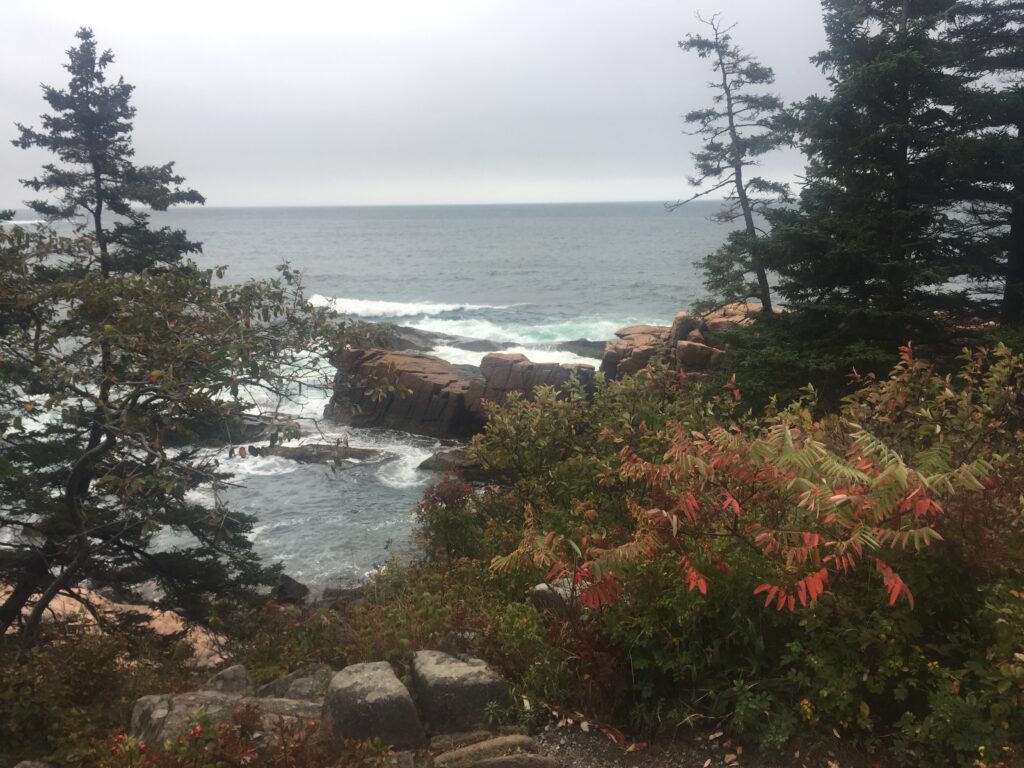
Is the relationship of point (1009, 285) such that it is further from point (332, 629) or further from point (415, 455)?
point (415, 455)

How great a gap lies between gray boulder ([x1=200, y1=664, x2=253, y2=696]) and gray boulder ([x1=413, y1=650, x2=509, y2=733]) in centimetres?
259

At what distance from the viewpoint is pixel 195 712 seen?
16.9ft

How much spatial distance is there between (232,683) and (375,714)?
114 inches

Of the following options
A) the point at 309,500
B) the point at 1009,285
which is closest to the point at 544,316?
the point at 309,500

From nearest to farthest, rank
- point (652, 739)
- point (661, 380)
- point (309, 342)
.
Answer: point (652, 739) < point (309, 342) < point (661, 380)

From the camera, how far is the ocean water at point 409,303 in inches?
682

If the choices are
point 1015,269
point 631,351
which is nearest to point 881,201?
point 1015,269

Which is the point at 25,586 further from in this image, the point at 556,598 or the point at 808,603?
the point at 808,603

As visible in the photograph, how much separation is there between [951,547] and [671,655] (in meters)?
1.80

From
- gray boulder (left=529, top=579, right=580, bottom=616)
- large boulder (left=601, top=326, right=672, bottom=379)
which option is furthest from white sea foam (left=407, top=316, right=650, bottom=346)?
gray boulder (left=529, top=579, right=580, bottom=616)

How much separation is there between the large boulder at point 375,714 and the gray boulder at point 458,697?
135 mm

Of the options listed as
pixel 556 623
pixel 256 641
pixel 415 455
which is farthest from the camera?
pixel 415 455

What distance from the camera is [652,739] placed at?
454 centimetres

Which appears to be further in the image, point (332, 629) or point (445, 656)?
point (332, 629)
